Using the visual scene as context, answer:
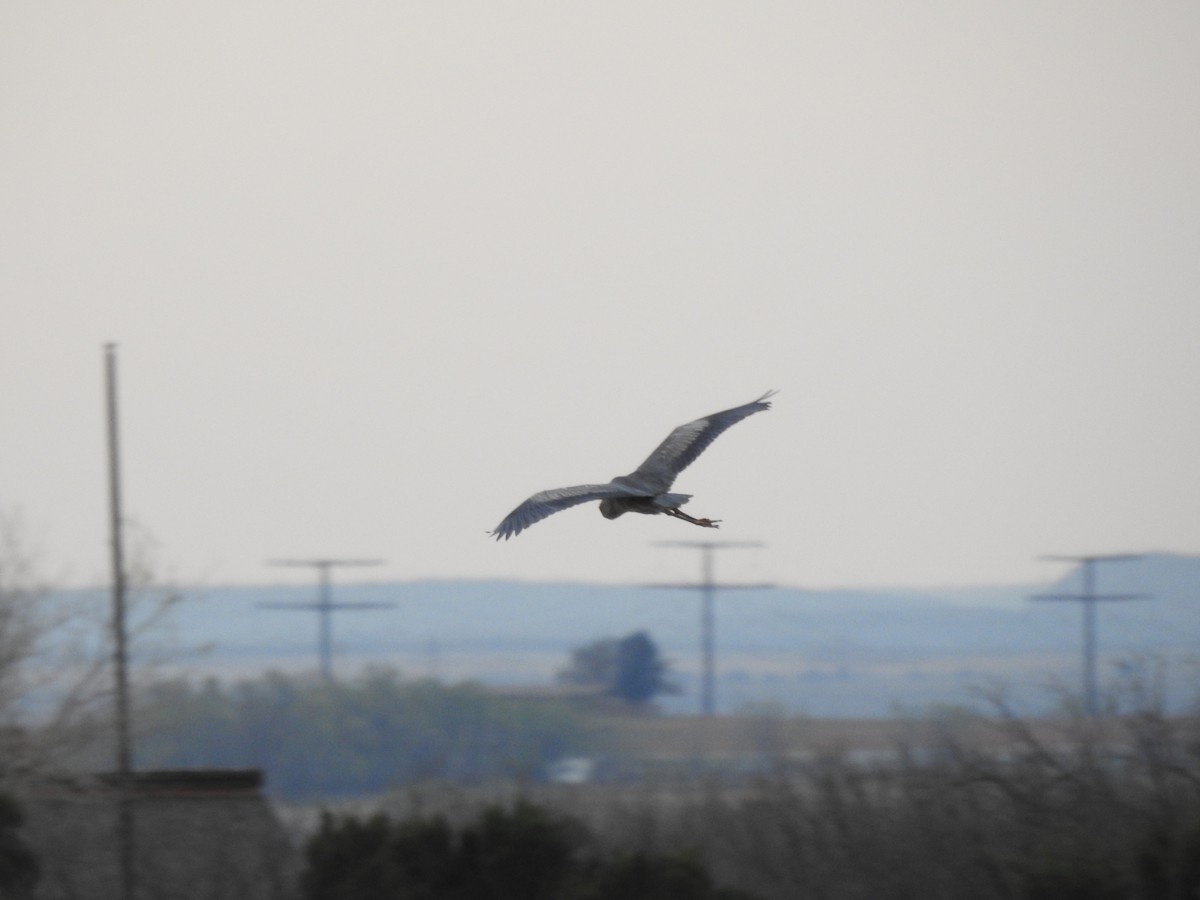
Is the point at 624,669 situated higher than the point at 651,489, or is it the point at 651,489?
the point at 651,489

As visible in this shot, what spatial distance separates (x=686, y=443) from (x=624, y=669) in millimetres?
48878

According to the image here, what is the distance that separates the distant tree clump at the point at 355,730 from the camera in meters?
47.6

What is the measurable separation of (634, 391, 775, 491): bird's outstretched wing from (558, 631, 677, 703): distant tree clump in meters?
44.8

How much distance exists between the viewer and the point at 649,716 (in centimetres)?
5222

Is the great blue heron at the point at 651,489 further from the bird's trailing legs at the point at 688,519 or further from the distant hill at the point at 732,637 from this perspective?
the distant hill at the point at 732,637

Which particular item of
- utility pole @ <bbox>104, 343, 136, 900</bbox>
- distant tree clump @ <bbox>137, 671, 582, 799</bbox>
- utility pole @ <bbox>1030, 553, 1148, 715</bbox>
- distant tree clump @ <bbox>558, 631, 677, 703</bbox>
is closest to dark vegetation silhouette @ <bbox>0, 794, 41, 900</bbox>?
utility pole @ <bbox>104, 343, 136, 900</bbox>

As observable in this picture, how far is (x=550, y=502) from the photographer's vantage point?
8516 mm

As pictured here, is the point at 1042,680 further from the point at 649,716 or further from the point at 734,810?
the point at 649,716

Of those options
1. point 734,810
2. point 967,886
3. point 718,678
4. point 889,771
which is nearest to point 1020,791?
point 967,886

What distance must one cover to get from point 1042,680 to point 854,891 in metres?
4.04

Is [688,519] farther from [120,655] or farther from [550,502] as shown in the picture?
[120,655]

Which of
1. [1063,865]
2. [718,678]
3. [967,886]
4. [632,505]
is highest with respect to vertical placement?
[632,505]

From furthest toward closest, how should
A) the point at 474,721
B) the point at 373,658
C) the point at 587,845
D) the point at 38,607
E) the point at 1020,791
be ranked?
the point at 373,658 < the point at 474,721 < the point at 38,607 < the point at 1020,791 < the point at 587,845

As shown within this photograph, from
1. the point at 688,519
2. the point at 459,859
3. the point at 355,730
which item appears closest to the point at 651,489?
the point at 688,519
